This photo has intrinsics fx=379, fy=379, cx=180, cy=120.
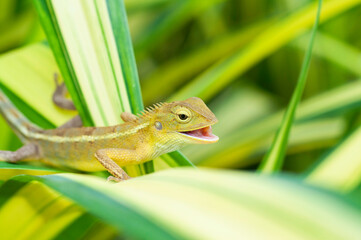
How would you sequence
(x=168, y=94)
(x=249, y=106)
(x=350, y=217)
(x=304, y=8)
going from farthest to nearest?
(x=168, y=94) < (x=249, y=106) < (x=304, y=8) < (x=350, y=217)

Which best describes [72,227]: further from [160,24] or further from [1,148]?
[160,24]

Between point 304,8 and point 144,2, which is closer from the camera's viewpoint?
point 304,8

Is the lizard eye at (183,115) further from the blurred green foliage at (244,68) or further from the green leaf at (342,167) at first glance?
the green leaf at (342,167)

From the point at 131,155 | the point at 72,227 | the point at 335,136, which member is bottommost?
the point at 72,227

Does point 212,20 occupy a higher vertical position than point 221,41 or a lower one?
higher

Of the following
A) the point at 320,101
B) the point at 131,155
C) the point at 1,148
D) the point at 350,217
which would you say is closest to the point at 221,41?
the point at 320,101

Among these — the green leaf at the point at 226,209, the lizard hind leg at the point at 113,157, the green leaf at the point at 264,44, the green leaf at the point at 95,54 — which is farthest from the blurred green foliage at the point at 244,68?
the green leaf at the point at 226,209

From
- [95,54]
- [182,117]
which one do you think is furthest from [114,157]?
[95,54]

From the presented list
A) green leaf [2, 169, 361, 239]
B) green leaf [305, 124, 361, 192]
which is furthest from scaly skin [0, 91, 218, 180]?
green leaf [2, 169, 361, 239]
